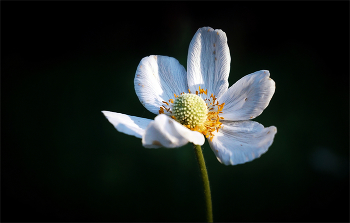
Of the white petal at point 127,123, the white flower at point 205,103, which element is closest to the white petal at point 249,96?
the white flower at point 205,103

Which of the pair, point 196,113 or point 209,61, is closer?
point 196,113

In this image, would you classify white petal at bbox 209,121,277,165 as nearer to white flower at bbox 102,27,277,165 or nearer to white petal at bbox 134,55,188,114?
white flower at bbox 102,27,277,165

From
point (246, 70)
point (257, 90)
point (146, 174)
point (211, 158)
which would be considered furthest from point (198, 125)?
point (246, 70)

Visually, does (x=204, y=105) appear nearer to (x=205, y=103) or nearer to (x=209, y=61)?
(x=205, y=103)

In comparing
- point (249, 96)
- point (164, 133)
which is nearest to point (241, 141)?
point (249, 96)

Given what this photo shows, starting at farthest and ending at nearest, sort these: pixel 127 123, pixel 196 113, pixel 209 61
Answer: pixel 209 61 → pixel 196 113 → pixel 127 123

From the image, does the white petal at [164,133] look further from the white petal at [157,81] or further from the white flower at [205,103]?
the white petal at [157,81]
